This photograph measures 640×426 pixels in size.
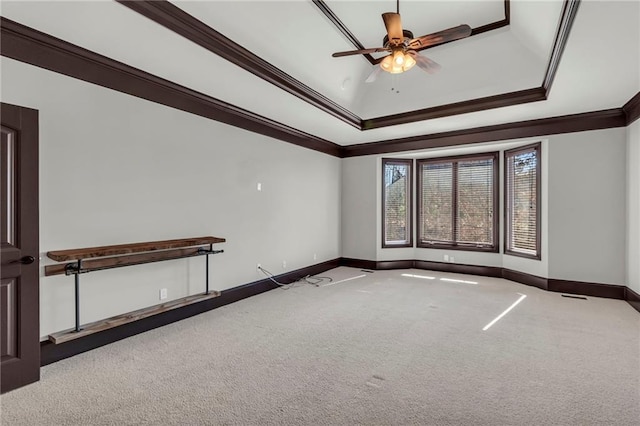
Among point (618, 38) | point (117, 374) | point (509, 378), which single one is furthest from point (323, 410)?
point (618, 38)

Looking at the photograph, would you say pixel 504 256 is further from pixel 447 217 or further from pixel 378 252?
pixel 378 252

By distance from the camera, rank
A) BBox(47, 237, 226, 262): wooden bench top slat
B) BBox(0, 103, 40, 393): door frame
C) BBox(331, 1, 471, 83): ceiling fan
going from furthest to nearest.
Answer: BBox(47, 237, 226, 262): wooden bench top slat < BBox(331, 1, 471, 83): ceiling fan < BBox(0, 103, 40, 393): door frame

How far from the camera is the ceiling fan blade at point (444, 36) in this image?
103 inches

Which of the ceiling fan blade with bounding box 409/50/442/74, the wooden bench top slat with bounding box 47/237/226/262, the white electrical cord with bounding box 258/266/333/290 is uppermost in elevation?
the ceiling fan blade with bounding box 409/50/442/74

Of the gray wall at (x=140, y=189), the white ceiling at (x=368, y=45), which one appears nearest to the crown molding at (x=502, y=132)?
the white ceiling at (x=368, y=45)

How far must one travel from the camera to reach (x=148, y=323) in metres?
3.53

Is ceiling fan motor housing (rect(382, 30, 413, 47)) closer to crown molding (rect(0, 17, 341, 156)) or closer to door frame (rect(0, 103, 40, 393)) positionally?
crown molding (rect(0, 17, 341, 156))

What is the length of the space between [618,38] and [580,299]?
11.9 feet

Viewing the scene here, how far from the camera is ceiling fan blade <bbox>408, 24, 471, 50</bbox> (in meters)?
2.61

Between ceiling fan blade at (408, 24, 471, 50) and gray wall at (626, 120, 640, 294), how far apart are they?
11.2ft

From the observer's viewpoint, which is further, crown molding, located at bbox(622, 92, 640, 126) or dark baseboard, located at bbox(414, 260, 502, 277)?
dark baseboard, located at bbox(414, 260, 502, 277)

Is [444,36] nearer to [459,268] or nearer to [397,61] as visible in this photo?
[397,61]

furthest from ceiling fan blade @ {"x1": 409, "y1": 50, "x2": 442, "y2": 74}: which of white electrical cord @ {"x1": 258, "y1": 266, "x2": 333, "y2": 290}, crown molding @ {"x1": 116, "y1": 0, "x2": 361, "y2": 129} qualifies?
white electrical cord @ {"x1": 258, "y1": 266, "x2": 333, "y2": 290}

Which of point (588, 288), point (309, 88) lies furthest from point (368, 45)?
point (588, 288)
